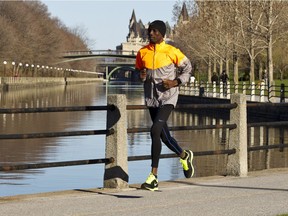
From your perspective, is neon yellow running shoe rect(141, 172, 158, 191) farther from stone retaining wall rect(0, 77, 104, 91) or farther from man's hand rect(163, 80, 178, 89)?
stone retaining wall rect(0, 77, 104, 91)

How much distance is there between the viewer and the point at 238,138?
45.6ft

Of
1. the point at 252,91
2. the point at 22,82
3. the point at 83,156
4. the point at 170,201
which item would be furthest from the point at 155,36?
the point at 22,82

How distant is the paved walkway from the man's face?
1.82 metres

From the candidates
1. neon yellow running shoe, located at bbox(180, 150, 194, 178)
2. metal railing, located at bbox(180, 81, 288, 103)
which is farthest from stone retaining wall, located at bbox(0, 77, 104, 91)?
neon yellow running shoe, located at bbox(180, 150, 194, 178)

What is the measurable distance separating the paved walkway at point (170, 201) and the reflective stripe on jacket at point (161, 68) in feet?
3.82

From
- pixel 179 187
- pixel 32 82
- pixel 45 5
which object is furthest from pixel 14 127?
pixel 45 5

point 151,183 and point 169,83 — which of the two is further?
point 151,183

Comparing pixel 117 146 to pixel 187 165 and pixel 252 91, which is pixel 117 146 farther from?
pixel 252 91

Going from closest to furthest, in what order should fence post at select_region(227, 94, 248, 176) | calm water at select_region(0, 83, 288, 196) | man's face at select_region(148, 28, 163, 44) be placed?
man's face at select_region(148, 28, 163, 44) → fence post at select_region(227, 94, 248, 176) → calm water at select_region(0, 83, 288, 196)

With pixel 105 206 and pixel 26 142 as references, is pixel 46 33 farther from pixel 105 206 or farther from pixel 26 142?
pixel 105 206

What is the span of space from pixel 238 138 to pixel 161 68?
3.06m

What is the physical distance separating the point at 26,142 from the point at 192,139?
22.0ft

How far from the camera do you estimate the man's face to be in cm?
1114

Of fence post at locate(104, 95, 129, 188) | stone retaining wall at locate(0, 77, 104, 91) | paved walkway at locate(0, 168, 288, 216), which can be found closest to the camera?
paved walkway at locate(0, 168, 288, 216)
